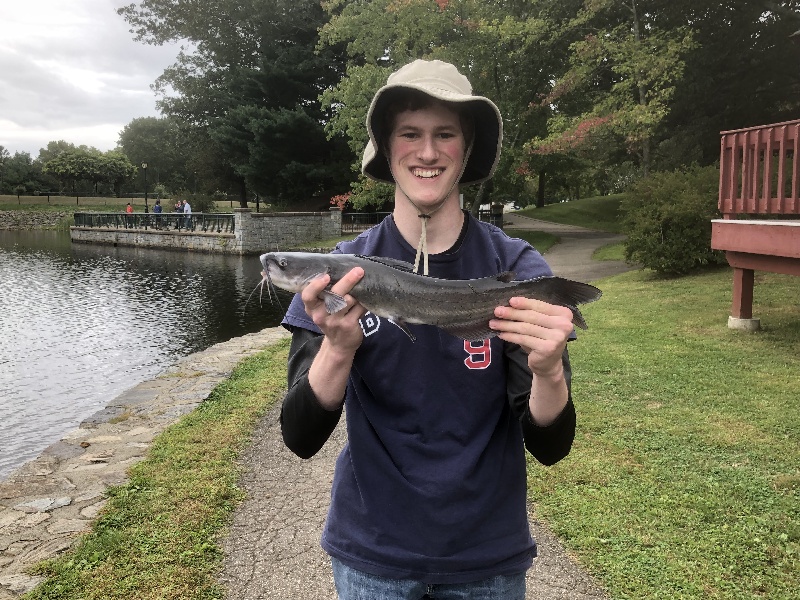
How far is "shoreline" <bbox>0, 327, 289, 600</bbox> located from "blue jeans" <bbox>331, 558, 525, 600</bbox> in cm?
364

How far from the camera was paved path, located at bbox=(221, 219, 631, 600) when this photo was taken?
425 cm

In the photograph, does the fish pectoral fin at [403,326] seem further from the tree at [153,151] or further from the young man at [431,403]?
the tree at [153,151]

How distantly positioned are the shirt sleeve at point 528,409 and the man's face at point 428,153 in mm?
568

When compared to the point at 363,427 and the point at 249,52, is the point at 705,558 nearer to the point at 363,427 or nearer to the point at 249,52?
the point at 363,427

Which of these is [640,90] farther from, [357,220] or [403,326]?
[403,326]

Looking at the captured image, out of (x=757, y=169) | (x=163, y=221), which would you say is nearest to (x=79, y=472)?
(x=757, y=169)

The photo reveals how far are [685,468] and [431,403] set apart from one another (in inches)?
186

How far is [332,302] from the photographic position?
181cm

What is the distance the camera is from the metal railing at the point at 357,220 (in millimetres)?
40500

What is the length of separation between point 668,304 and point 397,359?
1230cm

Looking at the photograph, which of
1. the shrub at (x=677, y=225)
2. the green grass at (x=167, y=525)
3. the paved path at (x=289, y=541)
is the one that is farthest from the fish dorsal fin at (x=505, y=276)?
the shrub at (x=677, y=225)

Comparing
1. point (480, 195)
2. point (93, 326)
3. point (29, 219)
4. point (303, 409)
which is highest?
point (480, 195)

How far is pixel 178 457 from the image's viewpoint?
21.7ft

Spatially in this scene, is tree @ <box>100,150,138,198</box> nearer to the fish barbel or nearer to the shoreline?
the shoreline
